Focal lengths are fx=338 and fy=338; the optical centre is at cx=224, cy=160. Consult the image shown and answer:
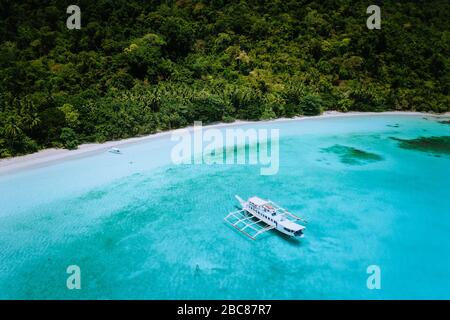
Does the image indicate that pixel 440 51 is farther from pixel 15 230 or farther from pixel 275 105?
pixel 15 230

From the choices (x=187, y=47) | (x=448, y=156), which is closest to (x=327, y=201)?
(x=448, y=156)

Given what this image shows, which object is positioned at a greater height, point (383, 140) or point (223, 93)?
point (223, 93)

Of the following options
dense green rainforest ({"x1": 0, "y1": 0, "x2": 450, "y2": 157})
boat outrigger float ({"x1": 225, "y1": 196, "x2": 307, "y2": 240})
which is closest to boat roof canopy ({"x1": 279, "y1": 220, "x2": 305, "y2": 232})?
boat outrigger float ({"x1": 225, "y1": 196, "x2": 307, "y2": 240})
